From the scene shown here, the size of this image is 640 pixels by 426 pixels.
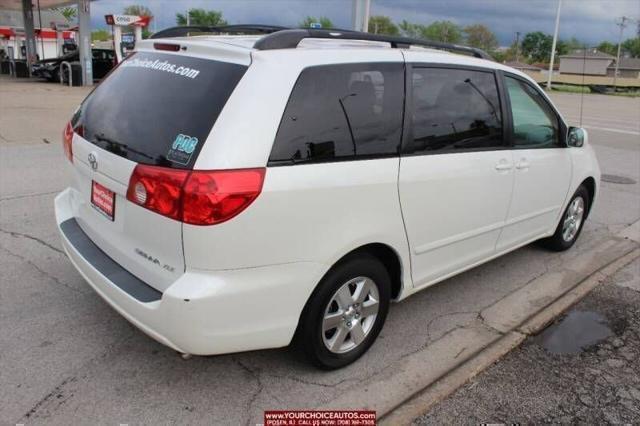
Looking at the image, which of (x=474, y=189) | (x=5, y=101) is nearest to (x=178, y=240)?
(x=474, y=189)

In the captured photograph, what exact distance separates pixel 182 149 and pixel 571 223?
4.15m

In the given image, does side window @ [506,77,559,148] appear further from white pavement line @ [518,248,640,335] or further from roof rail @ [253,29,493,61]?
white pavement line @ [518,248,640,335]

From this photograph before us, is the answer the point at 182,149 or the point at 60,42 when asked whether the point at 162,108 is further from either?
the point at 60,42

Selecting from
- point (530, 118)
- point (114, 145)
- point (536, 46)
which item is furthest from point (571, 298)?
point (536, 46)

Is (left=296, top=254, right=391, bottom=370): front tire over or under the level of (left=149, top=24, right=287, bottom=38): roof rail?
under

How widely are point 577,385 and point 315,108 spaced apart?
2.19 m

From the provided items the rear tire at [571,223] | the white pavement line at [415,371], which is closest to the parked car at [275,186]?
the white pavement line at [415,371]

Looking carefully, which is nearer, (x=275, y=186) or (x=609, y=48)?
(x=275, y=186)

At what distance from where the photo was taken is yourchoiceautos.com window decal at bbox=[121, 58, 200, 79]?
276cm

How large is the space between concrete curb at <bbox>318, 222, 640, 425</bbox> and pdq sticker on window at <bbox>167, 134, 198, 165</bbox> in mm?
1453

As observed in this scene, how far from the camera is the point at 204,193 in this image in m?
2.39

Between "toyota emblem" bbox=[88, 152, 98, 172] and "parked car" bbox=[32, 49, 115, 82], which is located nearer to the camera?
"toyota emblem" bbox=[88, 152, 98, 172]

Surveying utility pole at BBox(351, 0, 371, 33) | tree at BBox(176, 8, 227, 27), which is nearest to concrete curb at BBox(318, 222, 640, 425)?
utility pole at BBox(351, 0, 371, 33)

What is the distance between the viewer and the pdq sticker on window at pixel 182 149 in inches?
97.6
